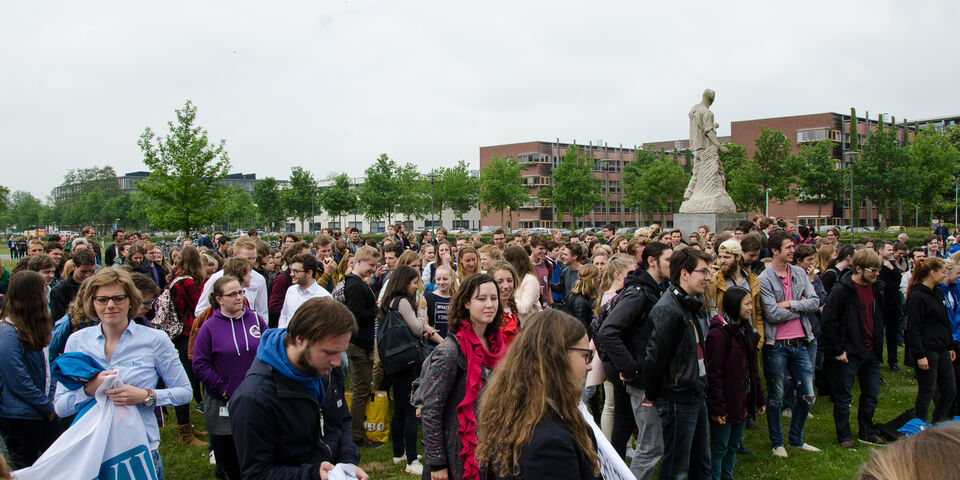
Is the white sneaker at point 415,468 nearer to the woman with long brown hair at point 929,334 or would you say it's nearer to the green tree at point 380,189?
the woman with long brown hair at point 929,334

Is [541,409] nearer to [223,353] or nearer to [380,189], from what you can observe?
[223,353]

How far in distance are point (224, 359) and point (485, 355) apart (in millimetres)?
2250

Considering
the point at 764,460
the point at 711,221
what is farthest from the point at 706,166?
the point at 764,460

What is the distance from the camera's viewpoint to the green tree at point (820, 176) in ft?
135

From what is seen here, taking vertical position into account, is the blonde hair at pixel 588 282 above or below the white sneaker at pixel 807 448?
above

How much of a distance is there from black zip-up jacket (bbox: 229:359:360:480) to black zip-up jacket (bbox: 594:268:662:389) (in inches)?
97.9

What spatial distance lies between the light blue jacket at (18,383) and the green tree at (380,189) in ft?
157

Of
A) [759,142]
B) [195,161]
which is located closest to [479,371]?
[195,161]

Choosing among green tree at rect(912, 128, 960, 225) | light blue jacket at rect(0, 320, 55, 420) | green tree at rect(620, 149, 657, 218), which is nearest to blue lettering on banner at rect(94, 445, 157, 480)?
light blue jacket at rect(0, 320, 55, 420)

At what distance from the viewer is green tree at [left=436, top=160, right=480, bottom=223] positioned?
59750mm

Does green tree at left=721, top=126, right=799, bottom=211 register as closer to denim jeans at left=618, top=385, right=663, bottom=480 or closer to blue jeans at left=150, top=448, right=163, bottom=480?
denim jeans at left=618, top=385, right=663, bottom=480

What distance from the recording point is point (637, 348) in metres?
4.59

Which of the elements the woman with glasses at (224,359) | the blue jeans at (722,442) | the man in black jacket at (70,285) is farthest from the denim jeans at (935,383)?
the man in black jacket at (70,285)

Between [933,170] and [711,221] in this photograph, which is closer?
[711,221]
